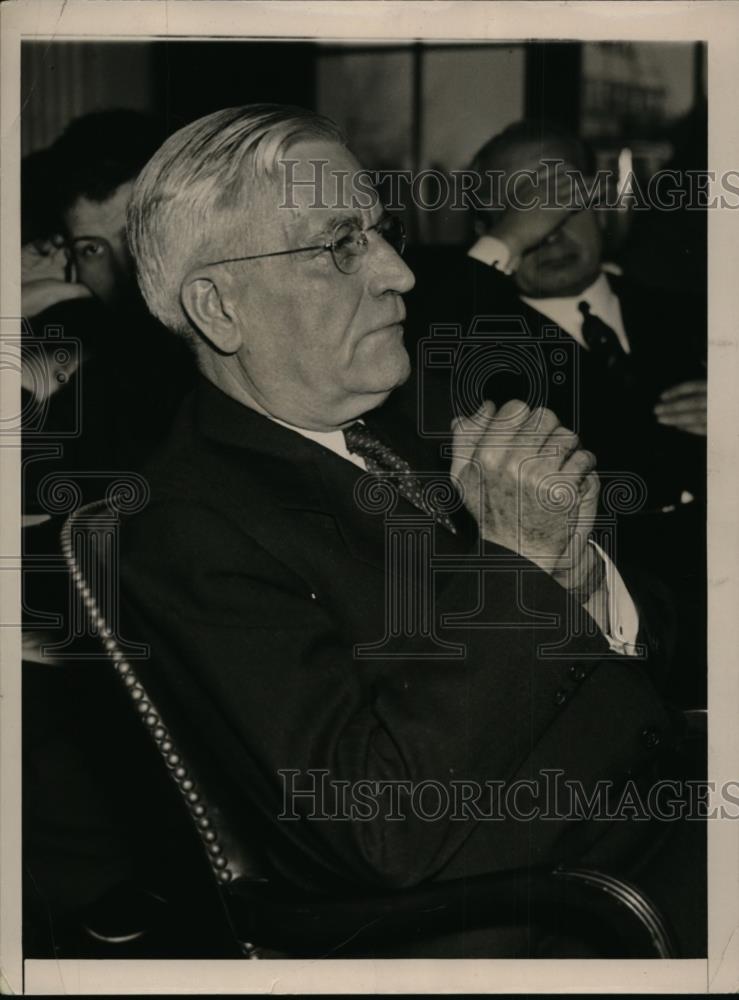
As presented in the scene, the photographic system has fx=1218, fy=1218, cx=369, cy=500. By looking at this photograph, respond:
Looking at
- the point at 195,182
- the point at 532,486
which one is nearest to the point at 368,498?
the point at 532,486

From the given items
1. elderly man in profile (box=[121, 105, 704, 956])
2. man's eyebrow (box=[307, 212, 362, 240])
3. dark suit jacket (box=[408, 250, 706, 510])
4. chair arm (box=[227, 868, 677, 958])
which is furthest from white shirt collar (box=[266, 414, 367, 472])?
chair arm (box=[227, 868, 677, 958])

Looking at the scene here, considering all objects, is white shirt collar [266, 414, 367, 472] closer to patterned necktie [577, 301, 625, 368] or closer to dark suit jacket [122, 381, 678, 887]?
dark suit jacket [122, 381, 678, 887]

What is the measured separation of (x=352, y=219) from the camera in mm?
1662

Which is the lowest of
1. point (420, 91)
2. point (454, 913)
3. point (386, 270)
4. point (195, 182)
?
point (454, 913)

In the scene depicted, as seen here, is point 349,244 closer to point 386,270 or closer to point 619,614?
point 386,270

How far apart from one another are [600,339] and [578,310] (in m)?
0.05

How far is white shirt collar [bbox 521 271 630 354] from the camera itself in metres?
1.79

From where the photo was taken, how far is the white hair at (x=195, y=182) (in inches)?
64.0

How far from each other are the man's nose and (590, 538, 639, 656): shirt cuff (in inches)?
17.8

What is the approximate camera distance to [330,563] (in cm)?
166

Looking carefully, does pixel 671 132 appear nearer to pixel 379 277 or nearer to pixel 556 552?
pixel 379 277

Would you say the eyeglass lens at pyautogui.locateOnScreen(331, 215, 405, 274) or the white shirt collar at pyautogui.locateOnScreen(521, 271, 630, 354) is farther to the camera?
the white shirt collar at pyautogui.locateOnScreen(521, 271, 630, 354)

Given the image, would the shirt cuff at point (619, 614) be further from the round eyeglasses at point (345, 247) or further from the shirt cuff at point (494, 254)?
the round eyeglasses at point (345, 247)

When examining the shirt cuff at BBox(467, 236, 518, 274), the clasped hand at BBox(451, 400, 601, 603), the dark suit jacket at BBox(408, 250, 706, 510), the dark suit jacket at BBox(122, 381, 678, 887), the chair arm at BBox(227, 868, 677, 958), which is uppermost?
the shirt cuff at BBox(467, 236, 518, 274)
